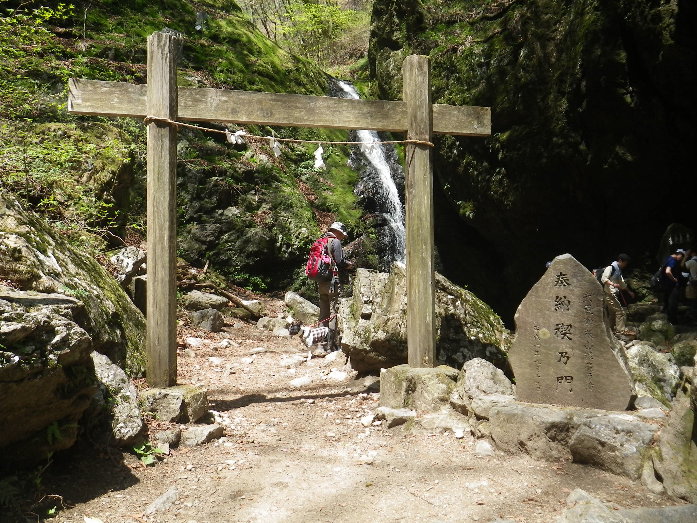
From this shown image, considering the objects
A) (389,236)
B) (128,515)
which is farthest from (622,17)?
(128,515)

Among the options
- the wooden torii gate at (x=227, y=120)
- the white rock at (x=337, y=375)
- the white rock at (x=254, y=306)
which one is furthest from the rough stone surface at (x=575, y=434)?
the white rock at (x=254, y=306)

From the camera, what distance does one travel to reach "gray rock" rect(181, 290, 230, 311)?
10109mm

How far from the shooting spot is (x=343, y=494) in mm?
3475

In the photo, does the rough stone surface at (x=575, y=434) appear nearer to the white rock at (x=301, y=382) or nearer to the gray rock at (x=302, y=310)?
the white rock at (x=301, y=382)

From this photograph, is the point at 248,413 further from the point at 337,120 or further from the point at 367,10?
the point at 367,10

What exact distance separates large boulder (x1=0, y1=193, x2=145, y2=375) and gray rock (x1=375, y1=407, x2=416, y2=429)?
2.31 metres

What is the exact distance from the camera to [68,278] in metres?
4.71

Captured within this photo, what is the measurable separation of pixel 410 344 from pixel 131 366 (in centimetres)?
265

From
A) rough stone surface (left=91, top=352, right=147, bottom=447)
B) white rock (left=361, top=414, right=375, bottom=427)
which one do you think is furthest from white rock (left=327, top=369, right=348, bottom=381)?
rough stone surface (left=91, top=352, right=147, bottom=447)

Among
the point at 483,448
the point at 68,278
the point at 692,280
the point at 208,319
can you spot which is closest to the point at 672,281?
the point at 692,280

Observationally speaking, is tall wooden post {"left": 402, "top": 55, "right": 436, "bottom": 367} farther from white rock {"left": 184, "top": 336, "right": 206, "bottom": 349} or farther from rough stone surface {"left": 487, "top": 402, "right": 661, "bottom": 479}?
white rock {"left": 184, "top": 336, "right": 206, "bottom": 349}

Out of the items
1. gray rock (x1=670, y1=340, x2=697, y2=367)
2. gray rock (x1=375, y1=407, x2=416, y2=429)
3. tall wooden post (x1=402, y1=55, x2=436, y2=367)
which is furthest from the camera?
gray rock (x1=670, y1=340, x2=697, y2=367)

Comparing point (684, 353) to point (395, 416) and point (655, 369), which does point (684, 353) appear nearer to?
point (655, 369)

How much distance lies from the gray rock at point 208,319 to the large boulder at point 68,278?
11.4 ft
